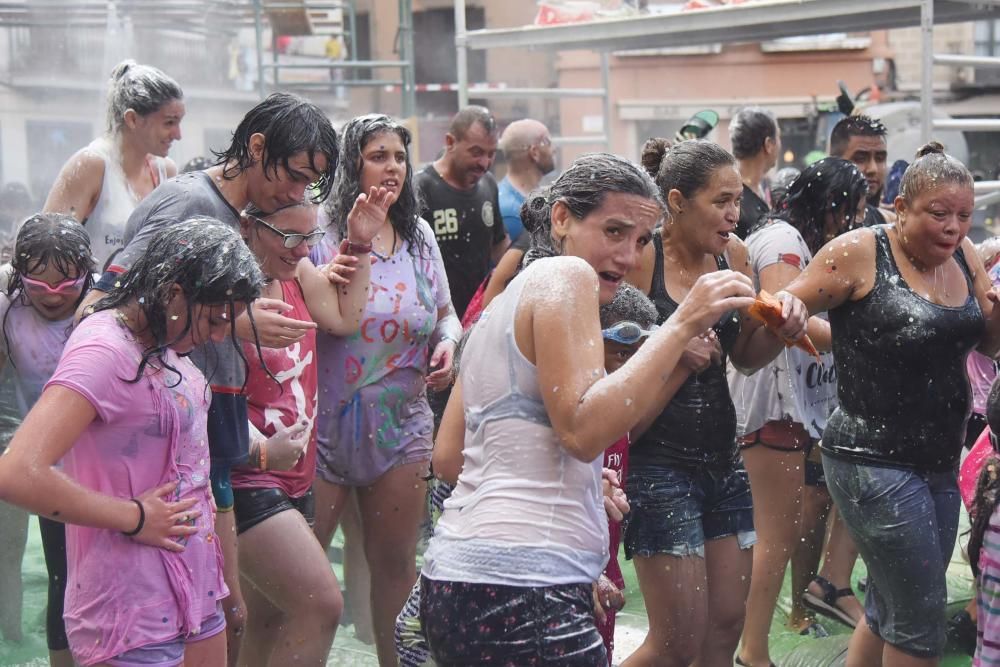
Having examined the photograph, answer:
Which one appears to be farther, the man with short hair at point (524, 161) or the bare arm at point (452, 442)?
the man with short hair at point (524, 161)

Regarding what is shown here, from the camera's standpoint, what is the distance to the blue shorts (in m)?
2.90

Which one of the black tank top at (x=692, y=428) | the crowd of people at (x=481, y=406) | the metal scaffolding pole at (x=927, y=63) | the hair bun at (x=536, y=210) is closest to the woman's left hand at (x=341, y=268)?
the crowd of people at (x=481, y=406)

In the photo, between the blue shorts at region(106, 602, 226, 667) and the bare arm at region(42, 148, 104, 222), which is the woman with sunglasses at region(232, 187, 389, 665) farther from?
the bare arm at region(42, 148, 104, 222)

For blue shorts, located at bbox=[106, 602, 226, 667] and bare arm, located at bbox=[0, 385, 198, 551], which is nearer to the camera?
bare arm, located at bbox=[0, 385, 198, 551]

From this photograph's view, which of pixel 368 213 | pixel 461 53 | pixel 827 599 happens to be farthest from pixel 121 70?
pixel 461 53

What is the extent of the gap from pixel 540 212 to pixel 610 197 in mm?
555

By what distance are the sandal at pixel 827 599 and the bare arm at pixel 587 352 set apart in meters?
3.26

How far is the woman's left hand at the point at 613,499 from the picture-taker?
3.06 metres

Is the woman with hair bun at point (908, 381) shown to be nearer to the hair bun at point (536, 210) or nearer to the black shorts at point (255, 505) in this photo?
the hair bun at point (536, 210)

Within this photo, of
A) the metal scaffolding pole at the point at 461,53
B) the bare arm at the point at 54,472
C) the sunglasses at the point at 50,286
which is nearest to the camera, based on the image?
the bare arm at the point at 54,472

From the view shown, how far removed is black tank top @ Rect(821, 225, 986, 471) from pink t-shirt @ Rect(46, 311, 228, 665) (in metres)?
2.09

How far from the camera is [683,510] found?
149 inches

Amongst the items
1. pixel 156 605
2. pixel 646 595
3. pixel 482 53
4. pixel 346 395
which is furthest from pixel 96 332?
pixel 482 53

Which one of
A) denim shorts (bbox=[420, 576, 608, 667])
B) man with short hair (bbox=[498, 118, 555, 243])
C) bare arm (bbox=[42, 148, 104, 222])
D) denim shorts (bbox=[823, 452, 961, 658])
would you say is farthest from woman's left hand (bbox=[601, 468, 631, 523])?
man with short hair (bbox=[498, 118, 555, 243])
